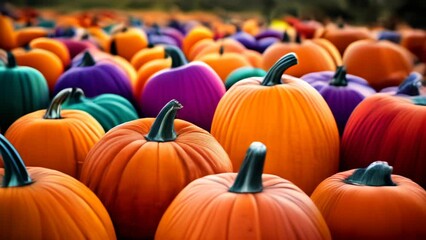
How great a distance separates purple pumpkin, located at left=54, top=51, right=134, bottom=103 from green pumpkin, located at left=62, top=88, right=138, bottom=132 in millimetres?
424

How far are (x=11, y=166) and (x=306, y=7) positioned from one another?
10.8 metres

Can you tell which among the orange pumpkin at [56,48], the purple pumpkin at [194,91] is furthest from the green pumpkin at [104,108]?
the orange pumpkin at [56,48]

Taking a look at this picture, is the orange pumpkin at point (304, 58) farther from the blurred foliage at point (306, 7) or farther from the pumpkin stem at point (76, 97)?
the blurred foliage at point (306, 7)

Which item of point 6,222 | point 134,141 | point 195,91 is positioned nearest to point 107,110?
point 195,91

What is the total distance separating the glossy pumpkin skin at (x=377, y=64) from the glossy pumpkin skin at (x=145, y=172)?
2.25 metres

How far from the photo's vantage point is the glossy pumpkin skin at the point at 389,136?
2.77m

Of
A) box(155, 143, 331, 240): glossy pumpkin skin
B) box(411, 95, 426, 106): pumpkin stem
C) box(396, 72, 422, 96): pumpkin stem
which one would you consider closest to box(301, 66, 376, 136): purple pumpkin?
box(396, 72, 422, 96): pumpkin stem

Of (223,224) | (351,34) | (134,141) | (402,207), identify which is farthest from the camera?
(351,34)

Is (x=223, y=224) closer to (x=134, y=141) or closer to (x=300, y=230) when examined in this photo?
(x=300, y=230)

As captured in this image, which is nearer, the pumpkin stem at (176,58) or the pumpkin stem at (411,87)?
the pumpkin stem at (411,87)

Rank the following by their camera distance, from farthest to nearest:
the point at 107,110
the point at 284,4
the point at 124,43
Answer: the point at 284,4
the point at 124,43
the point at 107,110

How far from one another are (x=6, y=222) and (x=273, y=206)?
75 centimetres

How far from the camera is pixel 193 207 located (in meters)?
1.93

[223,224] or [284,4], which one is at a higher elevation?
[223,224]
